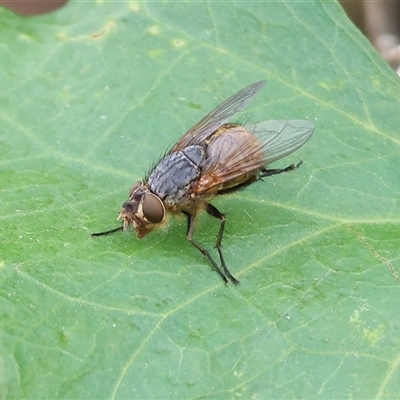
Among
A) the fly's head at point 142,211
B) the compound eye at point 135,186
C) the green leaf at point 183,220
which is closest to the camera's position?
the green leaf at point 183,220

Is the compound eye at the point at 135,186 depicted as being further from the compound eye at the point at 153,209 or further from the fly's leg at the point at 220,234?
the fly's leg at the point at 220,234

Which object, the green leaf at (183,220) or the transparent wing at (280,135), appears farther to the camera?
the transparent wing at (280,135)

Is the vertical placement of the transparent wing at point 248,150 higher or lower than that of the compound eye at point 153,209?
higher

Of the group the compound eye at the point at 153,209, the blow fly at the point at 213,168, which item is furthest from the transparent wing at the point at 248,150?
the compound eye at the point at 153,209

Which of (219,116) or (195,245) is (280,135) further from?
(195,245)

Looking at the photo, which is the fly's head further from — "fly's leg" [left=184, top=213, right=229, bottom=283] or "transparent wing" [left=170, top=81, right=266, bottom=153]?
"transparent wing" [left=170, top=81, right=266, bottom=153]

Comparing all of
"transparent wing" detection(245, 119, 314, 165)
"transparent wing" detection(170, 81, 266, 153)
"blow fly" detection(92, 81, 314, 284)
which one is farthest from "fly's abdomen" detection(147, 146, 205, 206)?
"transparent wing" detection(245, 119, 314, 165)

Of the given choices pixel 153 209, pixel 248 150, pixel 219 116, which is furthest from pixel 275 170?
pixel 153 209
